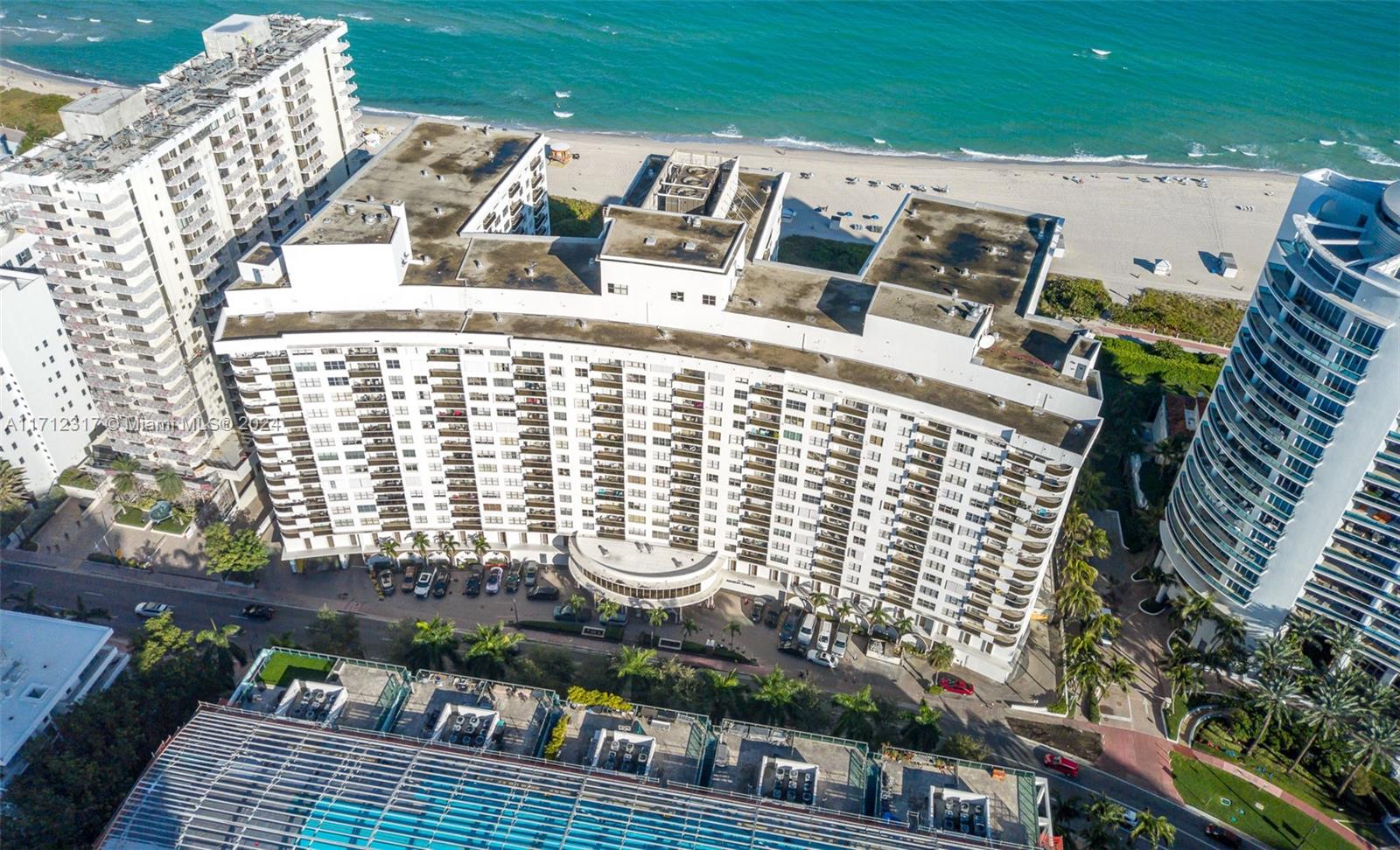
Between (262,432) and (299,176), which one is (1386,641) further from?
(299,176)

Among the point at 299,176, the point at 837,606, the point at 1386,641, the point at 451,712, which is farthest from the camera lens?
the point at 299,176

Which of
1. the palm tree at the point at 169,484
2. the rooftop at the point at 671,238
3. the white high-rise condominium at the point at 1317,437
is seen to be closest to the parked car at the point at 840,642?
the white high-rise condominium at the point at 1317,437

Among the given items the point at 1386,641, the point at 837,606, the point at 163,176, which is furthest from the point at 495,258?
the point at 1386,641

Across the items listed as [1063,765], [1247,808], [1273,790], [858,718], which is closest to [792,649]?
[858,718]

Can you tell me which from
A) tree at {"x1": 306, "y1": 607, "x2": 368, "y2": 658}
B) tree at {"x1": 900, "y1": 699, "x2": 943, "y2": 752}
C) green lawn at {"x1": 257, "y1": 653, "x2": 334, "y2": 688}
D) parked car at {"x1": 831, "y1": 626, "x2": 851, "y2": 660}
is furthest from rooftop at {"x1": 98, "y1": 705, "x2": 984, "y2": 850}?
parked car at {"x1": 831, "y1": 626, "x2": 851, "y2": 660}

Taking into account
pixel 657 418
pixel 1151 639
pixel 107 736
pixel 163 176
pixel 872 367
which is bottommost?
pixel 1151 639

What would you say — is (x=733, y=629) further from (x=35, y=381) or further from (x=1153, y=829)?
(x=35, y=381)
